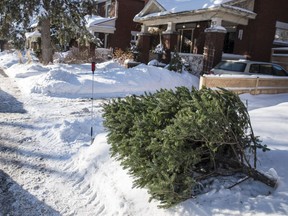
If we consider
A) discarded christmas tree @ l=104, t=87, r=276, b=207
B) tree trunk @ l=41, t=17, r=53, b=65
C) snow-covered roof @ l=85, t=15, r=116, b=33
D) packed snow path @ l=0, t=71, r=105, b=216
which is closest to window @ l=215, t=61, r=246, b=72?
packed snow path @ l=0, t=71, r=105, b=216

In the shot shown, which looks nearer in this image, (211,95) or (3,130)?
(211,95)

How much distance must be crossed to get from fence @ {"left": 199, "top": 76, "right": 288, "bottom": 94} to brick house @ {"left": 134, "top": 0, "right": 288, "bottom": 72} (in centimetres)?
461

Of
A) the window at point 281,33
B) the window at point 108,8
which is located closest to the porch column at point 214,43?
the window at point 281,33

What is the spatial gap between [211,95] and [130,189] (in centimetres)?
161

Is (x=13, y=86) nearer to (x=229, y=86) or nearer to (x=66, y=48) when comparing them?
(x=229, y=86)

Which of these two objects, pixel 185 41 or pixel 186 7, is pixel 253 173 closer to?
pixel 186 7

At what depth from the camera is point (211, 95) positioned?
11.9 ft

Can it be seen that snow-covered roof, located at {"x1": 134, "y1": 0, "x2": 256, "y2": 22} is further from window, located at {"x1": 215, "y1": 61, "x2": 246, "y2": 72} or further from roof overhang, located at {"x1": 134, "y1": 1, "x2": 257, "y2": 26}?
window, located at {"x1": 215, "y1": 61, "x2": 246, "y2": 72}

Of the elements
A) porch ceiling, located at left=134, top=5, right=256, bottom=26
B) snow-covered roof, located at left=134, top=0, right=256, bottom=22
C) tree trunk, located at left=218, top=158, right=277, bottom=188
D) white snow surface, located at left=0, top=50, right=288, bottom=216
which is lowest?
white snow surface, located at left=0, top=50, right=288, bottom=216

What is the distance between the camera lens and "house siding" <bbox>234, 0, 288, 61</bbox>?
1698cm

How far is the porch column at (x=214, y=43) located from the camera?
51.1 feet

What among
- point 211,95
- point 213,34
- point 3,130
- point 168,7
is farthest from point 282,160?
point 168,7

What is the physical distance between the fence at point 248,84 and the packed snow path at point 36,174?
4192 millimetres

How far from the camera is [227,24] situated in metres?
18.4
